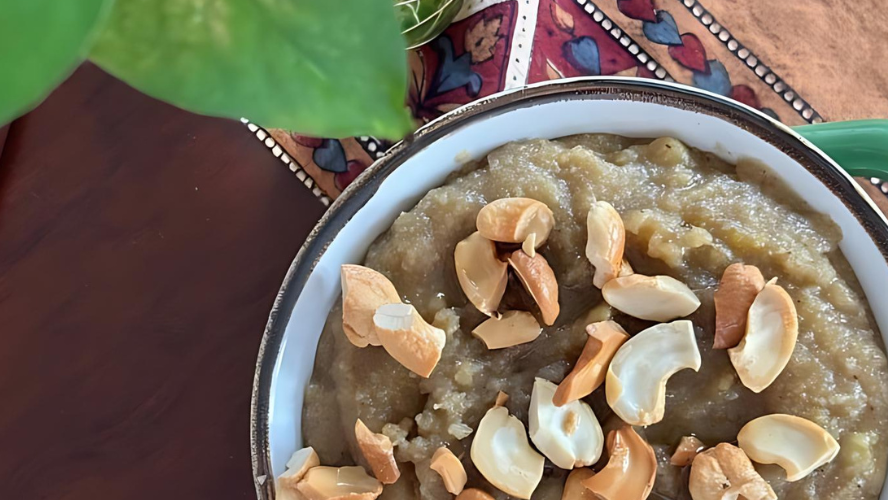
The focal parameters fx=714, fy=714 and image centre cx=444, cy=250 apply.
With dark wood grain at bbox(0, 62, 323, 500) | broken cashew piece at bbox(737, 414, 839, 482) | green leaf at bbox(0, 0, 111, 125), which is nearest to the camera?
green leaf at bbox(0, 0, 111, 125)

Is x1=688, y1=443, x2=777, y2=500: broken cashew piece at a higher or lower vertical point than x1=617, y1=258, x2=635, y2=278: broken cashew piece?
lower

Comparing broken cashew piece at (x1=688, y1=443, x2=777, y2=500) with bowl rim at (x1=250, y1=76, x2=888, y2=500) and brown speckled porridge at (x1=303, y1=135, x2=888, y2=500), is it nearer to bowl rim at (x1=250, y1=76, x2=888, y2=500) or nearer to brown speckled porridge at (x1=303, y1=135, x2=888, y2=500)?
brown speckled porridge at (x1=303, y1=135, x2=888, y2=500)

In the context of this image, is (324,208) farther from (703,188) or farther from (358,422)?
(703,188)

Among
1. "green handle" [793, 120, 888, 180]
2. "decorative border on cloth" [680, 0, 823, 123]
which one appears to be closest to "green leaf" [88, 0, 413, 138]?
"green handle" [793, 120, 888, 180]

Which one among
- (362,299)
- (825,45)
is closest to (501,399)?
(362,299)

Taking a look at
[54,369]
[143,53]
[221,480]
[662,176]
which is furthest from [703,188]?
[54,369]

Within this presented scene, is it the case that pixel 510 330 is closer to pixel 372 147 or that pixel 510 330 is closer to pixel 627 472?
pixel 627 472
